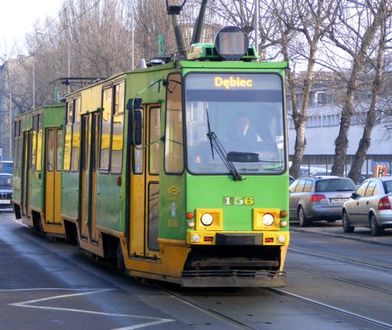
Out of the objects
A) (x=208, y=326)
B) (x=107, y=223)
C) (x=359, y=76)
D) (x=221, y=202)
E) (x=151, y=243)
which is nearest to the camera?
(x=208, y=326)

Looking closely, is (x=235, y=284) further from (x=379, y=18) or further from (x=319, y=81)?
(x=319, y=81)

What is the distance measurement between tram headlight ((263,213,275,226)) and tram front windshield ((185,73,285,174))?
0.56m

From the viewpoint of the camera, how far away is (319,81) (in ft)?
128

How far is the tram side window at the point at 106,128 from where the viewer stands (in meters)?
15.1

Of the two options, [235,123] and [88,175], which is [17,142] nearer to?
[88,175]

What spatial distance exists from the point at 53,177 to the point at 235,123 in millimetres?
10693

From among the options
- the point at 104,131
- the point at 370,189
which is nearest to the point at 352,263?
the point at 104,131

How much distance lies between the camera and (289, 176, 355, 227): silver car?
3000 centimetres

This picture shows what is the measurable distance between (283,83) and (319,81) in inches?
1047

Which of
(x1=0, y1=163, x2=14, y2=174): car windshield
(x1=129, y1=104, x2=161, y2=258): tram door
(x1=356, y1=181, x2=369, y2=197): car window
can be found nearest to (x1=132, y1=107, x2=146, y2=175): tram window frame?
(x1=129, y1=104, x2=161, y2=258): tram door

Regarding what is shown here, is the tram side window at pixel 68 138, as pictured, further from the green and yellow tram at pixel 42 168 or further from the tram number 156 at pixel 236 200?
Answer: the tram number 156 at pixel 236 200

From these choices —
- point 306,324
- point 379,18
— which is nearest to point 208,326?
point 306,324

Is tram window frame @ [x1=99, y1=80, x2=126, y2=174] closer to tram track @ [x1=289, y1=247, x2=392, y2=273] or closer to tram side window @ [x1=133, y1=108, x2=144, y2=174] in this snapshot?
tram side window @ [x1=133, y1=108, x2=144, y2=174]

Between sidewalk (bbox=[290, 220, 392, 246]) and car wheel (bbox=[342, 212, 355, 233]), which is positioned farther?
car wheel (bbox=[342, 212, 355, 233])
